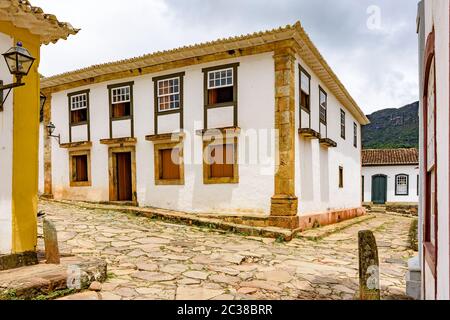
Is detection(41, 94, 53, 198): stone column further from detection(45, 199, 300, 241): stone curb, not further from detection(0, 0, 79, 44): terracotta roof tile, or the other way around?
detection(0, 0, 79, 44): terracotta roof tile

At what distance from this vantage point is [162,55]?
1168 centimetres

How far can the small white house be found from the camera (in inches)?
1013

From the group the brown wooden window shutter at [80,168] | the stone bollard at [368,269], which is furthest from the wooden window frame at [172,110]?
the stone bollard at [368,269]

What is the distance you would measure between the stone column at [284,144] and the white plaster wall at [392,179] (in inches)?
727

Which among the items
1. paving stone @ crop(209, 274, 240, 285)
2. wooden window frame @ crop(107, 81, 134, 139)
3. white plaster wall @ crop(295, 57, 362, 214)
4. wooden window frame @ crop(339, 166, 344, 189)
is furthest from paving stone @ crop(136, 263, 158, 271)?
wooden window frame @ crop(339, 166, 344, 189)

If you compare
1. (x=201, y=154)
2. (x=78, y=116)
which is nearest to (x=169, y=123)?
(x=201, y=154)

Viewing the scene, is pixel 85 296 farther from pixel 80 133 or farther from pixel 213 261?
pixel 80 133

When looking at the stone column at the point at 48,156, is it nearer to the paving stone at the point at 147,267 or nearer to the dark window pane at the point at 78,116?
the dark window pane at the point at 78,116

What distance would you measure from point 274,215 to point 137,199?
5.11 meters

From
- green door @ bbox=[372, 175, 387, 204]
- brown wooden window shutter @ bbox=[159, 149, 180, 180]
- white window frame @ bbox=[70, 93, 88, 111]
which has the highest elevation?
white window frame @ bbox=[70, 93, 88, 111]

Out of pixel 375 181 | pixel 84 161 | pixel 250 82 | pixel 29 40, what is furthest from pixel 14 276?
pixel 375 181

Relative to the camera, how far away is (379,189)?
26.5m

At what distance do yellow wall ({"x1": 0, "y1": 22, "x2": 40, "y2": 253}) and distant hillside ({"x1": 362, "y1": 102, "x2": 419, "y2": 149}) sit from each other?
45795mm

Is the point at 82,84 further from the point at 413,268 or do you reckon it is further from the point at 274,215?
the point at 413,268
